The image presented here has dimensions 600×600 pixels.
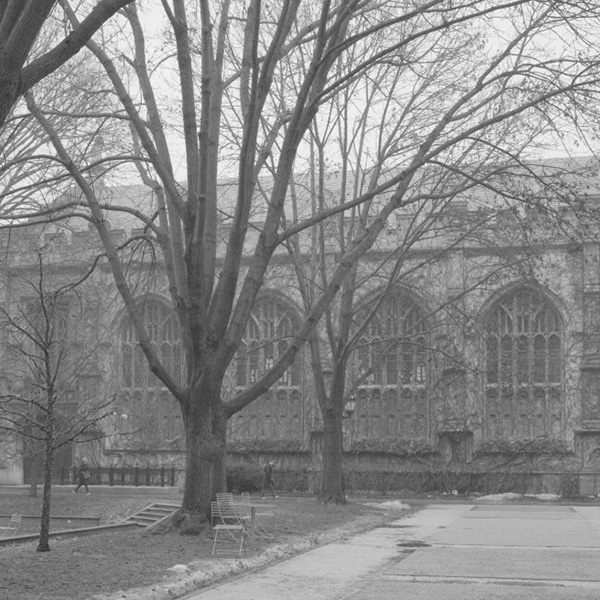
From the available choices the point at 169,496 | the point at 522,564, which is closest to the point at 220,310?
the point at 522,564

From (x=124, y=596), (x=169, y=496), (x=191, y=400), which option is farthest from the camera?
(x=169, y=496)

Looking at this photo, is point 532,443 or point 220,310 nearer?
point 220,310

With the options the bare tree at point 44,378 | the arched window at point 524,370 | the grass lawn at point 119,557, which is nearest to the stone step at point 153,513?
the bare tree at point 44,378

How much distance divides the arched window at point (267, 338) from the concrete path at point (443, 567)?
20.8 metres

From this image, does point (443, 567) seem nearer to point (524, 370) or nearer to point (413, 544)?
point (413, 544)

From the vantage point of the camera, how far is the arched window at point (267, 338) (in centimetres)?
4281

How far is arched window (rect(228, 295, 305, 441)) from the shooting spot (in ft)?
139

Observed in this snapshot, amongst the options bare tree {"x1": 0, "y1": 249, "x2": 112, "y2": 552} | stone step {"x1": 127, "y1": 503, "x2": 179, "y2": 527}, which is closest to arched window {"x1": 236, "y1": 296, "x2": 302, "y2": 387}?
bare tree {"x1": 0, "y1": 249, "x2": 112, "y2": 552}

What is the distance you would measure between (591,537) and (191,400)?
23.5 feet

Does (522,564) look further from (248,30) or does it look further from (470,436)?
(470,436)

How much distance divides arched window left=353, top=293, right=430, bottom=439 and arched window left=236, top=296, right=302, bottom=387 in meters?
2.83

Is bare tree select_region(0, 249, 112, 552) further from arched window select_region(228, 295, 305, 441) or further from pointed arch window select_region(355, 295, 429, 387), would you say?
pointed arch window select_region(355, 295, 429, 387)

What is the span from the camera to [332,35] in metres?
15.7

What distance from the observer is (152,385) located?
44.1 m
